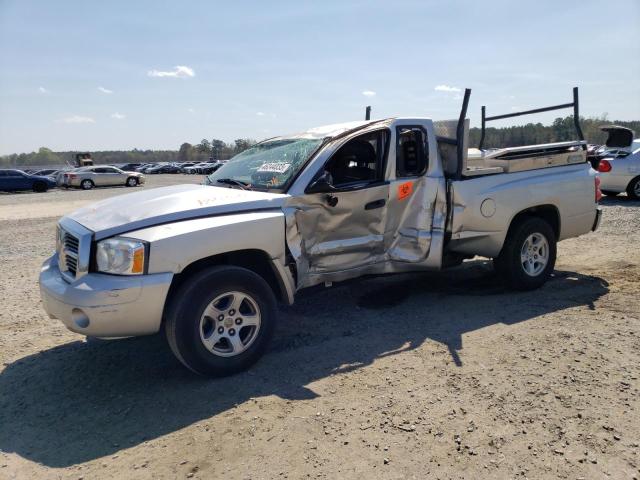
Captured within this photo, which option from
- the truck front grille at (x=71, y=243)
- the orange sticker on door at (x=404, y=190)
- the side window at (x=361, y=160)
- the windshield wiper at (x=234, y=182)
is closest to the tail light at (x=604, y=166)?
the orange sticker on door at (x=404, y=190)

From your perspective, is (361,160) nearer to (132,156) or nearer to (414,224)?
(414,224)

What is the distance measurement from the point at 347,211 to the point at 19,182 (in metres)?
28.6

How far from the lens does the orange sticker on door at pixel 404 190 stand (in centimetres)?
485

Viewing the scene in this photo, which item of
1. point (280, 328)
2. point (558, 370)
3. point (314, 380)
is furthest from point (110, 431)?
point (558, 370)

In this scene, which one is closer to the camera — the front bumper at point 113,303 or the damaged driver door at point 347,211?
the front bumper at point 113,303

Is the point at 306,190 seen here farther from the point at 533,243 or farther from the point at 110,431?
the point at 533,243

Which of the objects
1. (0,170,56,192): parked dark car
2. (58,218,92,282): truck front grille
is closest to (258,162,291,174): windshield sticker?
(58,218,92,282): truck front grille

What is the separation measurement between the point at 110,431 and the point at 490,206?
4.20 meters

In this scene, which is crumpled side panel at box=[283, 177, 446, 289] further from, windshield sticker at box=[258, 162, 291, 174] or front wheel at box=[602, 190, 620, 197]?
front wheel at box=[602, 190, 620, 197]

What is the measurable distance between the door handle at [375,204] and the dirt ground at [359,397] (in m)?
1.14

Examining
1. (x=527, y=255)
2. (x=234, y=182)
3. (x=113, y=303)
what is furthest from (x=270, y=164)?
(x=527, y=255)

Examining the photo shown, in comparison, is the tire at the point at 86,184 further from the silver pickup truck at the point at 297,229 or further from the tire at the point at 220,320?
the tire at the point at 220,320

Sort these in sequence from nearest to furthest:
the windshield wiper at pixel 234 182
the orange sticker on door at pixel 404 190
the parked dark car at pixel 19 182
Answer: the windshield wiper at pixel 234 182 → the orange sticker on door at pixel 404 190 → the parked dark car at pixel 19 182

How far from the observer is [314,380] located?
372 cm
